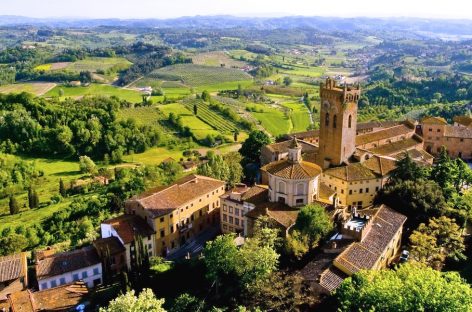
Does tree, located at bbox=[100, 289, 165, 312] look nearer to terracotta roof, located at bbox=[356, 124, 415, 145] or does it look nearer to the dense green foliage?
terracotta roof, located at bbox=[356, 124, 415, 145]

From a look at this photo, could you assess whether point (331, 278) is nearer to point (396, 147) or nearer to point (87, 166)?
point (396, 147)

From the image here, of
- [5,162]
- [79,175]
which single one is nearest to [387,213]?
[79,175]

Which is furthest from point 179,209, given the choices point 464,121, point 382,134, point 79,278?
point 464,121

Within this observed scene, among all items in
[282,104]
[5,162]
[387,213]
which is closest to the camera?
[387,213]

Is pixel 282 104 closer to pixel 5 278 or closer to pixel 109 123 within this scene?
pixel 109 123

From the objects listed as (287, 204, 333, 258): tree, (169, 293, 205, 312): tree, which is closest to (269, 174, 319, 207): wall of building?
(287, 204, 333, 258): tree
